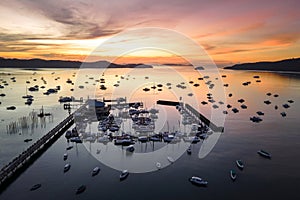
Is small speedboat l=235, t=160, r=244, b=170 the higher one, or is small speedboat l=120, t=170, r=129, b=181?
small speedboat l=235, t=160, r=244, b=170

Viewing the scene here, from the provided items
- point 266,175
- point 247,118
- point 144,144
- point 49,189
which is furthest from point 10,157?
point 247,118

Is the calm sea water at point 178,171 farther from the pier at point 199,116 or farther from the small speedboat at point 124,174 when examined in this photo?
the pier at point 199,116

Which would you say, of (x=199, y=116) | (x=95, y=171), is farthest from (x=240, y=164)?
(x=199, y=116)

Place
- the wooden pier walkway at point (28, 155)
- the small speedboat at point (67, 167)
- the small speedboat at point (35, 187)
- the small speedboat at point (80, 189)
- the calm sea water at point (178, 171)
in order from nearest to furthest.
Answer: the small speedboat at point (80, 189) < the calm sea water at point (178, 171) < the small speedboat at point (35, 187) < the wooden pier walkway at point (28, 155) < the small speedboat at point (67, 167)

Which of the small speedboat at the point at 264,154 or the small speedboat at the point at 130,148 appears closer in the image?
the small speedboat at the point at 264,154

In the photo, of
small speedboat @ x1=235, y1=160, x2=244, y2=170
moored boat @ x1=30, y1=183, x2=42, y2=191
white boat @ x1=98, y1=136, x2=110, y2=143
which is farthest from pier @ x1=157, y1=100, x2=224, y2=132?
moored boat @ x1=30, y1=183, x2=42, y2=191

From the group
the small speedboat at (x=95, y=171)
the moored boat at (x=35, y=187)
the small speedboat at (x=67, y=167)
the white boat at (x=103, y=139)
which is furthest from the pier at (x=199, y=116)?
the moored boat at (x=35, y=187)

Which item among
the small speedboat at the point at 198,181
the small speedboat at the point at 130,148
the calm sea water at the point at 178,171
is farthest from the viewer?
the small speedboat at the point at 130,148

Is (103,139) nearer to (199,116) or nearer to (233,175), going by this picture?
(233,175)

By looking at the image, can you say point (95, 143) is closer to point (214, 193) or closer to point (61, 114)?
point (214, 193)

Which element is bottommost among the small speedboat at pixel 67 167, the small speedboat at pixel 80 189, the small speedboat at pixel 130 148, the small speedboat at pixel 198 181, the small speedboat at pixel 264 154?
the small speedboat at pixel 80 189

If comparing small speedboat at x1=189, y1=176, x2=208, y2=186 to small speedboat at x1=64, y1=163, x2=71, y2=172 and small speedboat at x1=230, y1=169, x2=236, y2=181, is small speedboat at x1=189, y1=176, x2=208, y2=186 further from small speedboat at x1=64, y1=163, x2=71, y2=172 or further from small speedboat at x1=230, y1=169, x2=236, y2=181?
small speedboat at x1=64, y1=163, x2=71, y2=172

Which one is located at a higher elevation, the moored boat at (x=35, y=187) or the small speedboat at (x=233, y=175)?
the small speedboat at (x=233, y=175)

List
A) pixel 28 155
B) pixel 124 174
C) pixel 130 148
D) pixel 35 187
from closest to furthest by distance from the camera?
1. pixel 35 187
2. pixel 124 174
3. pixel 28 155
4. pixel 130 148
